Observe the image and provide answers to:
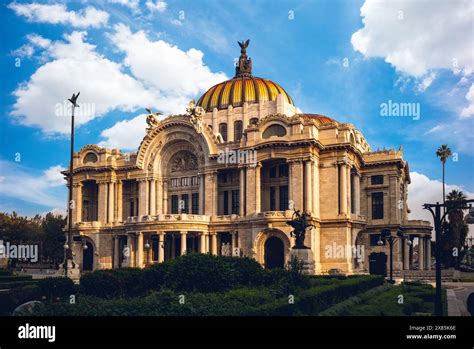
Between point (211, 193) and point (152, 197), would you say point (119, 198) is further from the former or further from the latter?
point (211, 193)

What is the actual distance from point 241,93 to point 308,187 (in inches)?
888

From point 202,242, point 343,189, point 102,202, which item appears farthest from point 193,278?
point 102,202

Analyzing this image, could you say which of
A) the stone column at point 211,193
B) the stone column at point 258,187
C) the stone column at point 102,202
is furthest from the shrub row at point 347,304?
the stone column at point 102,202

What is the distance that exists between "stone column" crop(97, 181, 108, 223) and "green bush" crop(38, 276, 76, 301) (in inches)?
1563

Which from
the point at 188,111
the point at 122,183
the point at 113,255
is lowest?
the point at 113,255

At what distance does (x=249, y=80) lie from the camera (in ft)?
233

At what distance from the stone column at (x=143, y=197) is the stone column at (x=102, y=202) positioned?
18.2 ft

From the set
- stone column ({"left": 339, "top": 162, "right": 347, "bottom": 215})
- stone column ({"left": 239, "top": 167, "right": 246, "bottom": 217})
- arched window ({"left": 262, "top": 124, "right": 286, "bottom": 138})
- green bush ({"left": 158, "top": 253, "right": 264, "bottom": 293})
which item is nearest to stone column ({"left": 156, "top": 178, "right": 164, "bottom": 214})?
stone column ({"left": 239, "top": 167, "right": 246, "bottom": 217})

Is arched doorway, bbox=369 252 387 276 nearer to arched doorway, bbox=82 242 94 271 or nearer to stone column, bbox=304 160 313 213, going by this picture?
stone column, bbox=304 160 313 213

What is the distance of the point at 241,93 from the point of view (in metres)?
69.3

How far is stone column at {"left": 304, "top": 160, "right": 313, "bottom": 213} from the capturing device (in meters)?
51.5
